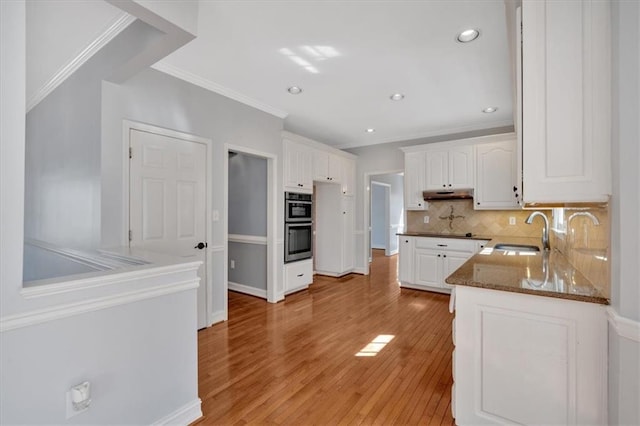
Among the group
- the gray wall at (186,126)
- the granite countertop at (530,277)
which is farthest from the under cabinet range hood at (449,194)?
the gray wall at (186,126)

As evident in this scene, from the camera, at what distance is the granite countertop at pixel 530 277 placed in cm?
141

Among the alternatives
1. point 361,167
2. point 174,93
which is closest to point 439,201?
point 361,167

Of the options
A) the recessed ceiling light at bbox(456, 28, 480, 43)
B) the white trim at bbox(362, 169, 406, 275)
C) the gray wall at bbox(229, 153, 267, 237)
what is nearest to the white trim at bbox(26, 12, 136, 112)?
the gray wall at bbox(229, 153, 267, 237)

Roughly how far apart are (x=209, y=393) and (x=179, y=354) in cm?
50

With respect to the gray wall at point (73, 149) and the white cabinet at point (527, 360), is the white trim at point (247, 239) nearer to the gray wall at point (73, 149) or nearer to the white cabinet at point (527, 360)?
the gray wall at point (73, 149)

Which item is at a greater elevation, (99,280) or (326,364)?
(99,280)

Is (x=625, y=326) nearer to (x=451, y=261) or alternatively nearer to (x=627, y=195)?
(x=627, y=195)

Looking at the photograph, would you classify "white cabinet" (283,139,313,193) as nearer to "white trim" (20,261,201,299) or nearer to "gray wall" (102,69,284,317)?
"gray wall" (102,69,284,317)

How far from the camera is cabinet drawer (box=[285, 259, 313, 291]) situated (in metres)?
4.28

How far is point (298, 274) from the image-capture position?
4.46 m

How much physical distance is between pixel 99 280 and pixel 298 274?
126 inches

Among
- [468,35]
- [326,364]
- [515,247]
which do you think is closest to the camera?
[468,35]

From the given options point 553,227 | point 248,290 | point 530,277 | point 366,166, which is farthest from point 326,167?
point 530,277

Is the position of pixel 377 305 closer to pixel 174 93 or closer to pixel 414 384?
pixel 414 384
